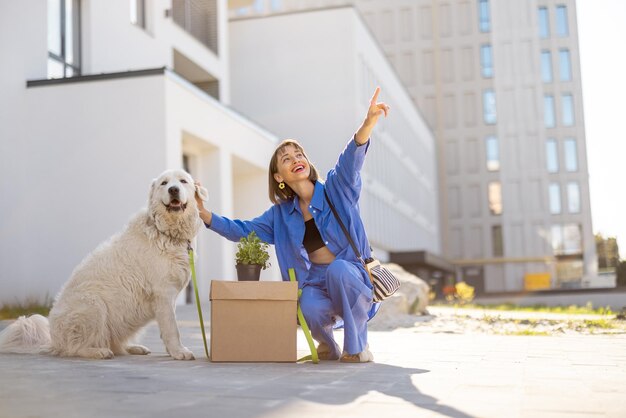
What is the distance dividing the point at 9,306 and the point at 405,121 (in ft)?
107

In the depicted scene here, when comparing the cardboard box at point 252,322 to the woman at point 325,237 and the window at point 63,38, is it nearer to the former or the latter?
the woman at point 325,237

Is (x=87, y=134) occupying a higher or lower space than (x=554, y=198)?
lower

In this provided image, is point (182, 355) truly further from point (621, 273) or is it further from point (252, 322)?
point (621, 273)

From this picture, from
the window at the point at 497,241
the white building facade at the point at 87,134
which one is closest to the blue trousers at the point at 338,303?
the white building facade at the point at 87,134

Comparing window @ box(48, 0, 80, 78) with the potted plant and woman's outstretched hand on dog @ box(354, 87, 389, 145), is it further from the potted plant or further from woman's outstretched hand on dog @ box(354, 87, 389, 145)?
woman's outstretched hand on dog @ box(354, 87, 389, 145)

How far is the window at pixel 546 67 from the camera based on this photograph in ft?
199

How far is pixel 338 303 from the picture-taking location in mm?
5848

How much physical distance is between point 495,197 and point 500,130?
202 inches

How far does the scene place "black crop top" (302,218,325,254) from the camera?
6.15m

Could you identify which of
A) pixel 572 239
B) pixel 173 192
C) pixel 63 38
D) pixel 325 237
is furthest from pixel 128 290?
pixel 572 239

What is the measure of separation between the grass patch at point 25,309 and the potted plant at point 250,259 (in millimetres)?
7040

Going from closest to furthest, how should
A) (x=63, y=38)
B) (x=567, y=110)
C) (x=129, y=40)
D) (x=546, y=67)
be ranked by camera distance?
(x=63, y=38)
(x=129, y=40)
(x=567, y=110)
(x=546, y=67)

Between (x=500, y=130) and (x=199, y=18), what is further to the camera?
(x=500, y=130)

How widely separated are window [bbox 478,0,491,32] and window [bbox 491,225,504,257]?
1550 cm
